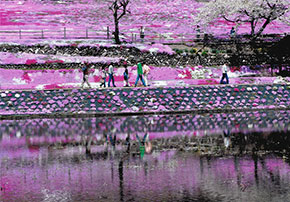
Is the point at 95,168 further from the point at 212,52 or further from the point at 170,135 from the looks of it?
the point at 212,52

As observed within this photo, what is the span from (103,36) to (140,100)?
23.6m

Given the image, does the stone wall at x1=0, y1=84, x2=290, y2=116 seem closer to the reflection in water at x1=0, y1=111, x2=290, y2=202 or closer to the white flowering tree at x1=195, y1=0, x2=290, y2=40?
the reflection in water at x1=0, y1=111, x2=290, y2=202

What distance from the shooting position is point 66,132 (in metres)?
29.0

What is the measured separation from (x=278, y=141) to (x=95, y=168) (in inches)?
300

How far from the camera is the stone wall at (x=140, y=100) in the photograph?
39094 millimetres

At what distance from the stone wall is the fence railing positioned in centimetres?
1978

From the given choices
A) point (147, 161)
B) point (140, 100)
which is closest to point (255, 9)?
point (140, 100)

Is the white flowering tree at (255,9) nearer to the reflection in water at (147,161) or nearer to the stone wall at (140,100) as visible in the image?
the stone wall at (140,100)

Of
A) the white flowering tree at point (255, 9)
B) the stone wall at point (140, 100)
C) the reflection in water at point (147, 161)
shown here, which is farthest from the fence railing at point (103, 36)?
the reflection in water at point (147, 161)

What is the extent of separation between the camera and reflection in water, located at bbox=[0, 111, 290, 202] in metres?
16.8

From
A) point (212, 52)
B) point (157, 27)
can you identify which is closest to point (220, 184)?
point (212, 52)

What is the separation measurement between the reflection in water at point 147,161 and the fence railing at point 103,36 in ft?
94.8

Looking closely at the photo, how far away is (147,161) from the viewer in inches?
837

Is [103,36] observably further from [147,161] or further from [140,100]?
[147,161]
